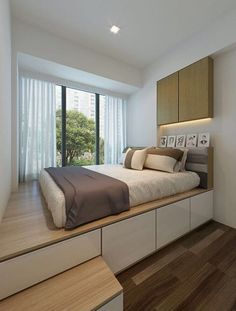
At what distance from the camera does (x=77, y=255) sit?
3.67ft

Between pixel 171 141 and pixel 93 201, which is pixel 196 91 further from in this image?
pixel 93 201

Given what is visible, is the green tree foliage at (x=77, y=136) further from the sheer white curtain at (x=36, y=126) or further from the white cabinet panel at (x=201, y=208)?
the white cabinet panel at (x=201, y=208)

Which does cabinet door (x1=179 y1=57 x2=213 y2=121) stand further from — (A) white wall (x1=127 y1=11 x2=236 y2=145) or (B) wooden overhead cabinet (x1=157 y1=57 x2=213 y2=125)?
(A) white wall (x1=127 y1=11 x2=236 y2=145)

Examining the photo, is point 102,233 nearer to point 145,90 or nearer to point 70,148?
point 70,148

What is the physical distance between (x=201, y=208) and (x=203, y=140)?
1.02 metres

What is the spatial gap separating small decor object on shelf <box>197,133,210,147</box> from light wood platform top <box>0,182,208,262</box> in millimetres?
1004

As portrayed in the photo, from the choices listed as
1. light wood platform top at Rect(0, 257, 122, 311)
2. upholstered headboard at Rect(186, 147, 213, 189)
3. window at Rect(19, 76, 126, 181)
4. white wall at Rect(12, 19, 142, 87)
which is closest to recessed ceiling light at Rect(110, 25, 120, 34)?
white wall at Rect(12, 19, 142, 87)

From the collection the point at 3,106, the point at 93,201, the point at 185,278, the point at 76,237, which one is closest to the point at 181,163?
the point at 185,278

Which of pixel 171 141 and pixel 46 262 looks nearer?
pixel 46 262

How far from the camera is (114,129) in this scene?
3.77m

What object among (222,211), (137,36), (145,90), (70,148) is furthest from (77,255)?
(145,90)

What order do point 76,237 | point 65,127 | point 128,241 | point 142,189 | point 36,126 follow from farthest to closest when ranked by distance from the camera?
point 65,127 → point 36,126 → point 142,189 → point 128,241 → point 76,237

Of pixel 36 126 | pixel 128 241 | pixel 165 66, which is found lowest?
pixel 128 241

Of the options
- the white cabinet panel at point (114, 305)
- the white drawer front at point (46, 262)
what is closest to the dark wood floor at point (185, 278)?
the white cabinet panel at point (114, 305)
